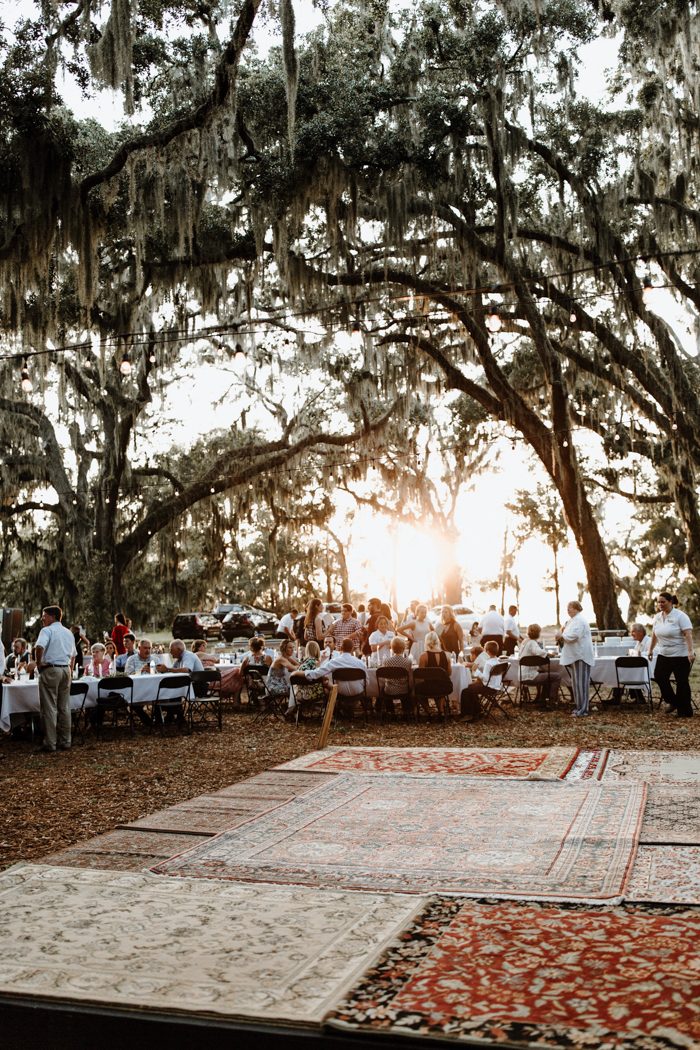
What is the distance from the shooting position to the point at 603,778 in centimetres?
762

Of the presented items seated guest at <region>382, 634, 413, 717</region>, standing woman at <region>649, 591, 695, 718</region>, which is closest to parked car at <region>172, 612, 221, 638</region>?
seated guest at <region>382, 634, 413, 717</region>

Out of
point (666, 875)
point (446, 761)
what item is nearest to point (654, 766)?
point (446, 761)

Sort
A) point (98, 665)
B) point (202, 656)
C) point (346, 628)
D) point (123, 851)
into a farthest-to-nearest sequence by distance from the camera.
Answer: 1. point (202, 656)
2. point (346, 628)
3. point (98, 665)
4. point (123, 851)

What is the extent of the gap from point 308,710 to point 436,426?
39.9 feet

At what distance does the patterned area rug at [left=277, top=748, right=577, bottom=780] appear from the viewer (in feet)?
26.6

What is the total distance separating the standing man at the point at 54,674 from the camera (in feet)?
32.0

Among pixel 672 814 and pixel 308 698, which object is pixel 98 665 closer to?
pixel 308 698

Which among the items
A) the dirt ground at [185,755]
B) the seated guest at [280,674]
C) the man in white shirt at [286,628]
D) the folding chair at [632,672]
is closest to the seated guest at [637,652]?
the dirt ground at [185,755]

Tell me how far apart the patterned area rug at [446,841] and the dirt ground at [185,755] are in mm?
1144

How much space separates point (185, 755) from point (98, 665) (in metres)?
3.04

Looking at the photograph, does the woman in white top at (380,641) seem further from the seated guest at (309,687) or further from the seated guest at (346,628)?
the seated guest at (309,687)

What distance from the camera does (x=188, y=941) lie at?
3.88 metres

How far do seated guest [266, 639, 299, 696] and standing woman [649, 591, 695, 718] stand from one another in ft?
15.2

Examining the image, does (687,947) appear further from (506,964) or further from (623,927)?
(506,964)
